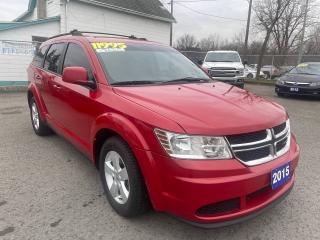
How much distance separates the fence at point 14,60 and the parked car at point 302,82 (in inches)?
392

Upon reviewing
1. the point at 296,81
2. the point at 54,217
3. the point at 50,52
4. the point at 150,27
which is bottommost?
the point at 54,217

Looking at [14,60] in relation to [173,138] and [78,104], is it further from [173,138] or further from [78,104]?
[173,138]

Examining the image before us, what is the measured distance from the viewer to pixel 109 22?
18.7 meters

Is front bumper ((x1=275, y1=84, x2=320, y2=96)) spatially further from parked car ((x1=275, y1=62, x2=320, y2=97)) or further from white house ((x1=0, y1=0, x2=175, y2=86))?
white house ((x1=0, y1=0, x2=175, y2=86))

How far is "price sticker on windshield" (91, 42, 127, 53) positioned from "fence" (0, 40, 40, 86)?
34.6 feet

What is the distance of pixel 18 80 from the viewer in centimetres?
1362

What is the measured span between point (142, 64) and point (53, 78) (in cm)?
157

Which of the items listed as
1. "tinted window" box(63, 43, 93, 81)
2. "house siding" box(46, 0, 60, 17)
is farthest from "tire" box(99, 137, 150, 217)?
"house siding" box(46, 0, 60, 17)

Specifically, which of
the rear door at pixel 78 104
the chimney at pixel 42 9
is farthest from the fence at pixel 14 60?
the rear door at pixel 78 104

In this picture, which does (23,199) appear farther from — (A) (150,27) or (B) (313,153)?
(A) (150,27)

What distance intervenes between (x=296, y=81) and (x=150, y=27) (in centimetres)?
1169

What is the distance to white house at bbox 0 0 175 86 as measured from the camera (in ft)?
43.6

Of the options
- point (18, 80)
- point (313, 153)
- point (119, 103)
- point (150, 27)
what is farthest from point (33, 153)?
point (150, 27)

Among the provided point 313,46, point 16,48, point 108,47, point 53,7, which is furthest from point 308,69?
point 313,46
